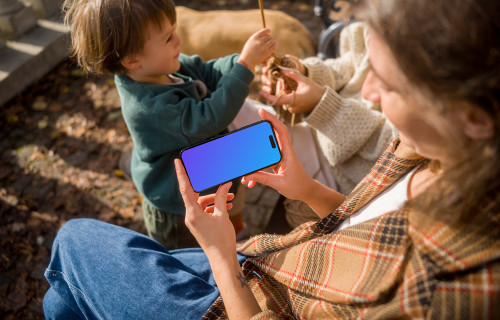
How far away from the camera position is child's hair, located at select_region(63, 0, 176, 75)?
177 cm

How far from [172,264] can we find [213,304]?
0.85 ft

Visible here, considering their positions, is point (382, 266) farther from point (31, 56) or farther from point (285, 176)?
point (31, 56)

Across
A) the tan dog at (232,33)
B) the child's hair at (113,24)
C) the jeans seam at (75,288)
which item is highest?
the child's hair at (113,24)

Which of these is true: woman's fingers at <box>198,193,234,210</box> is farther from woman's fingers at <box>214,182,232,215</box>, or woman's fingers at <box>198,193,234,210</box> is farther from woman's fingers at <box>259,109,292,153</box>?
woman's fingers at <box>259,109,292,153</box>

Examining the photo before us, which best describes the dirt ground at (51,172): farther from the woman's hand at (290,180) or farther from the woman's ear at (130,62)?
the woman's hand at (290,180)

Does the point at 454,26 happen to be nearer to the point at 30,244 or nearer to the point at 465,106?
the point at 465,106

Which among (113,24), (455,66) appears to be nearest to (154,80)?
(113,24)

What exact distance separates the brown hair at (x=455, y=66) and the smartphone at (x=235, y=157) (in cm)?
70

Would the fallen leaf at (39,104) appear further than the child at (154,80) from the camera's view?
Yes

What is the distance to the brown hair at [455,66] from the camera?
80 centimetres

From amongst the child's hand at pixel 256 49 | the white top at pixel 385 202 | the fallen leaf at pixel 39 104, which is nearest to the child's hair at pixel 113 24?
the child's hand at pixel 256 49

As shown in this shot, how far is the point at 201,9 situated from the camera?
4.80 meters

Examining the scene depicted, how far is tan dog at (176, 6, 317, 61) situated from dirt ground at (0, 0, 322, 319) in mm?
932

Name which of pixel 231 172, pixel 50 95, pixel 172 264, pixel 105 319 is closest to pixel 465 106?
pixel 231 172
